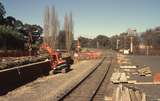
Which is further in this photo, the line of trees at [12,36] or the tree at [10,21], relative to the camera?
the tree at [10,21]

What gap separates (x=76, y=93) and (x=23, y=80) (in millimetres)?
6406

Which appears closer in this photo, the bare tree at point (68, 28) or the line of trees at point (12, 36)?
the line of trees at point (12, 36)

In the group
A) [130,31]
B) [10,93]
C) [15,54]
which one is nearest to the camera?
[10,93]

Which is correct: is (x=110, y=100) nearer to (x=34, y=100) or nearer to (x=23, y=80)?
(x=34, y=100)

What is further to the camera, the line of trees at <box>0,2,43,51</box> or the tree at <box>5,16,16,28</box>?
the tree at <box>5,16,16,28</box>

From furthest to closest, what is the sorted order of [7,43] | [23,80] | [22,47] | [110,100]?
1. [22,47]
2. [7,43]
3. [23,80]
4. [110,100]

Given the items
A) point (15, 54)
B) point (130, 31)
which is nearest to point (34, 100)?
point (15, 54)

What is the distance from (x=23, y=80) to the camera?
76.5 feet

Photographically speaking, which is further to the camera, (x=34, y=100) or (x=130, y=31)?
(x=130, y=31)

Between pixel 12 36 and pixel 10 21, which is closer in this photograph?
pixel 12 36

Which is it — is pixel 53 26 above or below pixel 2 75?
above

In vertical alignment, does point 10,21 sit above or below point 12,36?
above

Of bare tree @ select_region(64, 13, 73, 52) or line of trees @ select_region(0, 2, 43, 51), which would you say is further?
A: bare tree @ select_region(64, 13, 73, 52)

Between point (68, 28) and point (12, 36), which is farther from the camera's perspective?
point (68, 28)
